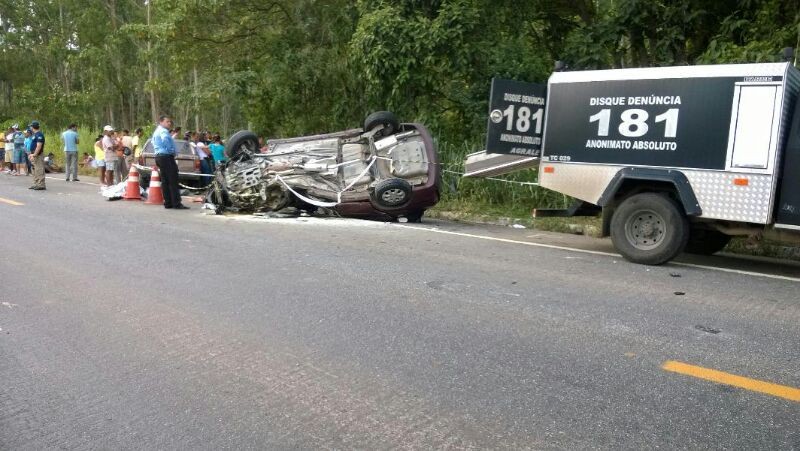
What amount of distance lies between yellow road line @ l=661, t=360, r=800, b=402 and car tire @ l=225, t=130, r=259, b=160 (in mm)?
9976

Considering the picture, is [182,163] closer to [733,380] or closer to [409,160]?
[409,160]

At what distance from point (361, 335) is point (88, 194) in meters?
Result: 13.3

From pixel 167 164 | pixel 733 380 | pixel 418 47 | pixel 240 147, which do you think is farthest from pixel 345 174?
pixel 733 380

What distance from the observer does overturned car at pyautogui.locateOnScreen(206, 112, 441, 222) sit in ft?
38.8

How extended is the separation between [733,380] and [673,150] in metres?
4.24

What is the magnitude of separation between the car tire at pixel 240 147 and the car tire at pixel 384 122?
8.03 ft

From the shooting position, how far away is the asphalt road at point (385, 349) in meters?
3.67

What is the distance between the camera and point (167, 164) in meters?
13.4

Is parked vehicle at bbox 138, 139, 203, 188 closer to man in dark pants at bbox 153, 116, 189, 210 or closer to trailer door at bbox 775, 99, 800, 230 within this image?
man in dark pants at bbox 153, 116, 189, 210

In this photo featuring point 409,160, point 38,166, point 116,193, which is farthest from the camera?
point 38,166

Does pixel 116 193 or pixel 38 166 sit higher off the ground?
pixel 38 166

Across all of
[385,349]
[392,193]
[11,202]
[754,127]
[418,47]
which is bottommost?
[385,349]

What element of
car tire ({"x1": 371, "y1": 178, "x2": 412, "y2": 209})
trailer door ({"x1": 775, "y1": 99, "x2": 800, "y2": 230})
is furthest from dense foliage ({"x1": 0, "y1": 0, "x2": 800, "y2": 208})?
trailer door ({"x1": 775, "y1": 99, "x2": 800, "y2": 230})

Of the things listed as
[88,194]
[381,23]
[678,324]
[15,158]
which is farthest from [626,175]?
[15,158]
